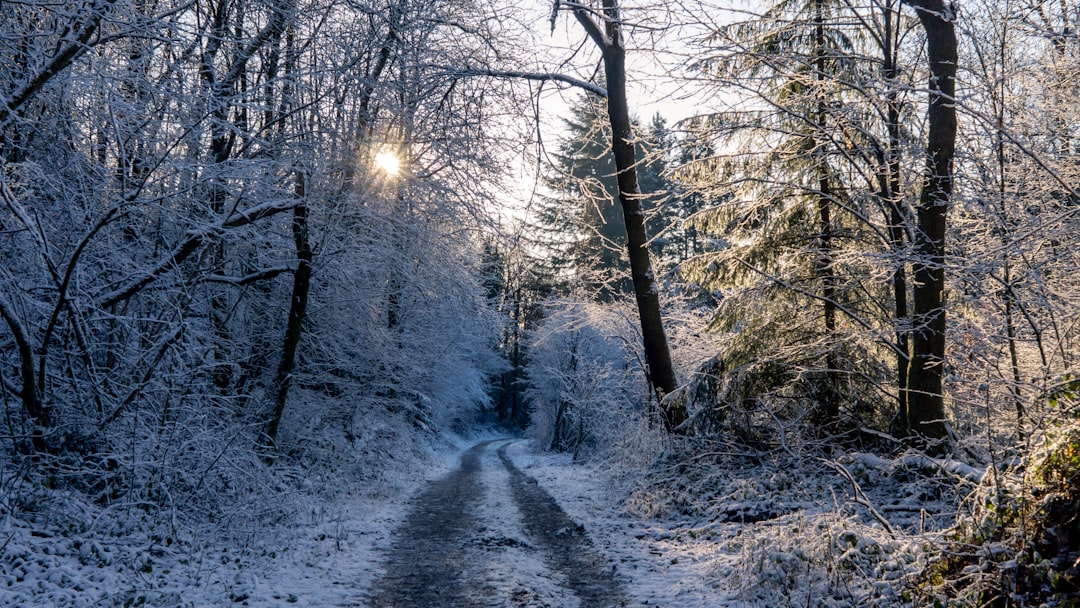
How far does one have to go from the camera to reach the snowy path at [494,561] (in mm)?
5793

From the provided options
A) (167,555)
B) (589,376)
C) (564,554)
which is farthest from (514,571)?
(589,376)

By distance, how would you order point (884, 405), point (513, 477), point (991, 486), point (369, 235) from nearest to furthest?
point (991, 486) → point (884, 405) → point (369, 235) → point (513, 477)

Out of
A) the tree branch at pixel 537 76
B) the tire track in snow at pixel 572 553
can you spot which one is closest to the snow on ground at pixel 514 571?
the tire track in snow at pixel 572 553

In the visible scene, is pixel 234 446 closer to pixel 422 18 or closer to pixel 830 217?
pixel 422 18

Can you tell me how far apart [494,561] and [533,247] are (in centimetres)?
710

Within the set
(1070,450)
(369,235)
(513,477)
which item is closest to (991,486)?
(1070,450)

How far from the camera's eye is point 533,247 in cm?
1293

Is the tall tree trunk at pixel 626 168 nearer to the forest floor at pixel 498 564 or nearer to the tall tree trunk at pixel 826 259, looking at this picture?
the tall tree trunk at pixel 826 259

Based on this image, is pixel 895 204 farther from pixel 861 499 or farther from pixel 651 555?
pixel 651 555

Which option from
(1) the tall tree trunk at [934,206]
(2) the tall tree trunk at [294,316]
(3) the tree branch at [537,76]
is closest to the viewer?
(1) the tall tree trunk at [934,206]

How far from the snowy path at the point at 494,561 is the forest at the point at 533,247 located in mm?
1106

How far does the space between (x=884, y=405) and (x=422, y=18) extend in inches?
378

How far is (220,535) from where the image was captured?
24.8ft

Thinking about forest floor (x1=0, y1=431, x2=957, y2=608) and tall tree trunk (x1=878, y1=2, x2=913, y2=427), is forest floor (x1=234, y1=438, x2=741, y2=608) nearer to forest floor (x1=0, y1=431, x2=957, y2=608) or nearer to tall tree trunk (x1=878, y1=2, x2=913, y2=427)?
forest floor (x1=0, y1=431, x2=957, y2=608)
